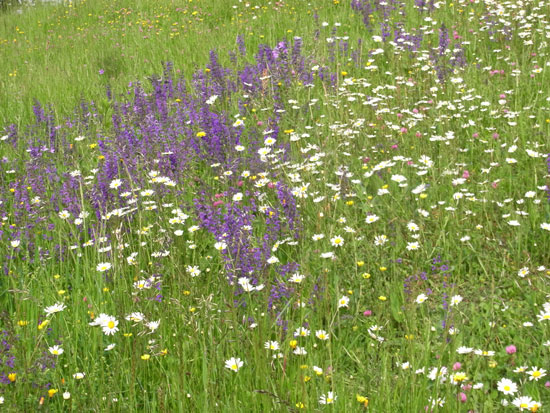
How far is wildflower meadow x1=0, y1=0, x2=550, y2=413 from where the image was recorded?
6.34 feet

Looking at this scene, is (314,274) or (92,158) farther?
(92,158)

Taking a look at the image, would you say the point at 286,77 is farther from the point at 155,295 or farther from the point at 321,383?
the point at 321,383

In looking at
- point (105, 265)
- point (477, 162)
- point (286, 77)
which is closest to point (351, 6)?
point (286, 77)

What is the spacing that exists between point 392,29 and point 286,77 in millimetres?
1981

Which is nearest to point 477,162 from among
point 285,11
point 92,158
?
point 92,158

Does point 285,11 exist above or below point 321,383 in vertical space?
above

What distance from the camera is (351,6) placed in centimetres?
678

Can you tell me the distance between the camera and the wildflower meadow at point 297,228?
1.93 meters

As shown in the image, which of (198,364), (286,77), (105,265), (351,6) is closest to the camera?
(198,364)

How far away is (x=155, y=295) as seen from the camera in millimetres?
2441

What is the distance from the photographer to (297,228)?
Result: 9.41 ft

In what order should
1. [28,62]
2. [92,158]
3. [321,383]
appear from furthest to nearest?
[28,62]
[92,158]
[321,383]

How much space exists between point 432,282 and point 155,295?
133cm

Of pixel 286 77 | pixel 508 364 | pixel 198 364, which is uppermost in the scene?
pixel 286 77
